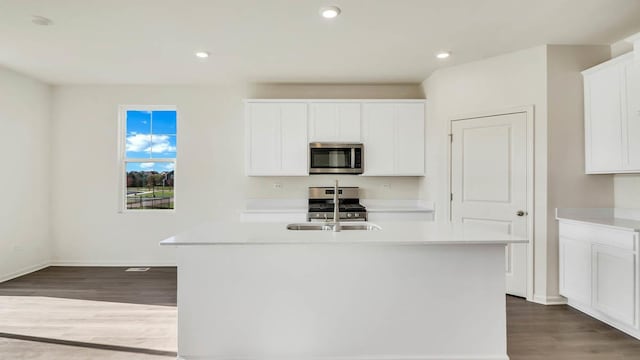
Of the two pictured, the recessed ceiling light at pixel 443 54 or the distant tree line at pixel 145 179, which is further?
the distant tree line at pixel 145 179

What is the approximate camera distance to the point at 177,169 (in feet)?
15.3

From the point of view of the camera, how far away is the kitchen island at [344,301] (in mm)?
2156

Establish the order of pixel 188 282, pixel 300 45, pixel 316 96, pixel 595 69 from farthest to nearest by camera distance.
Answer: pixel 316 96 < pixel 300 45 < pixel 595 69 < pixel 188 282

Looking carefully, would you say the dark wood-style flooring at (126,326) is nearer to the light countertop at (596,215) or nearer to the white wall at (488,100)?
the white wall at (488,100)

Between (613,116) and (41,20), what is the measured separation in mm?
4883

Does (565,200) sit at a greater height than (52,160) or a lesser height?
lesser

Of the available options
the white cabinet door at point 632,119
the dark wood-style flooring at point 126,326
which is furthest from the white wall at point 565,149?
the dark wood-style flooring at point 126,326

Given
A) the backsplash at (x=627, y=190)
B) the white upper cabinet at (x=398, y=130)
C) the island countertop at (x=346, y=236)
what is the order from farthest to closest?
the white upper cabinet at (x=398, y=130), the backsplash at (x=627, y=190), the island countertop at (x=346, y=236)

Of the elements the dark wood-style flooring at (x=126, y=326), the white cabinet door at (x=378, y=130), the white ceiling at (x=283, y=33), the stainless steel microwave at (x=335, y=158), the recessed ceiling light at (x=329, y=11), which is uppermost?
the white ceiling at (x=283, y=33)

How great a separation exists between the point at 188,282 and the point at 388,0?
2.41 metres

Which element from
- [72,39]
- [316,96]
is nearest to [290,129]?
[316,96]

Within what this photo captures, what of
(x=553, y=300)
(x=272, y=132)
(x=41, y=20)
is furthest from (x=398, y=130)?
(x=41, y=20)

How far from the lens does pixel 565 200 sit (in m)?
3.22

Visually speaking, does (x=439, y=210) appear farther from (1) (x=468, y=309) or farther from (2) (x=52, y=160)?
(2) (x=52, y=160)
